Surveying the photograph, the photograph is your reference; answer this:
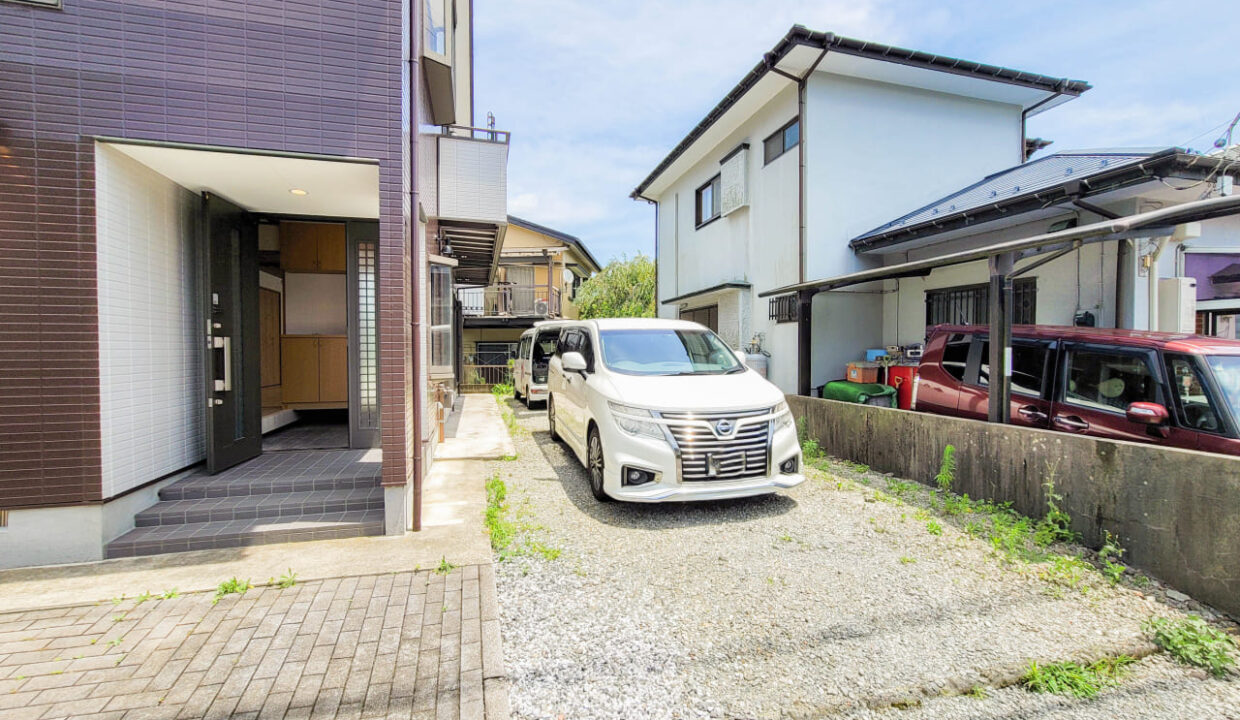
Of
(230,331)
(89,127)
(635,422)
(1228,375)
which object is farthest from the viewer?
(230,331)

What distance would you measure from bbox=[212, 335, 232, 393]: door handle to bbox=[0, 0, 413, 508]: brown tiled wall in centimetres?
116

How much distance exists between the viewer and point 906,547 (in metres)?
3.78

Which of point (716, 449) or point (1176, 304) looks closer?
point (716, 449)

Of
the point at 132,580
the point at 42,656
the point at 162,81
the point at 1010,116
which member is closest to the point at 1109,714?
the point at 42,656

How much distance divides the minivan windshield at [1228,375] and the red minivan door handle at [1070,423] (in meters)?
0.86

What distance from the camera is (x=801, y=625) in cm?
277

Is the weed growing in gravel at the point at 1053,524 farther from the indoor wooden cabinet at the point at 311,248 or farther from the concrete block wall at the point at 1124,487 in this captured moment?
the indoor wooden cabinet at the point at 311,248

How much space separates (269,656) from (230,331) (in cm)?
350

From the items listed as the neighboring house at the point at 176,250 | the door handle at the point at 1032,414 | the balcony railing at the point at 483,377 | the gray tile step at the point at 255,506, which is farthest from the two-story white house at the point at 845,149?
the balcony railing at the point at 483,377

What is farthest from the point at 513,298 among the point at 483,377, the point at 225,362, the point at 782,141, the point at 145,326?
the point at 145,326

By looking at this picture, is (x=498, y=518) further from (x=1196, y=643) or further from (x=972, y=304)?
(x=972, y=304)

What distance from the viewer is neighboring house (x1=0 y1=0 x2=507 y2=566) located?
131 inches

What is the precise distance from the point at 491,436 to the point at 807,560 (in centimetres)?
500

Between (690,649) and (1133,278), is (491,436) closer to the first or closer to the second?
(690,649)
